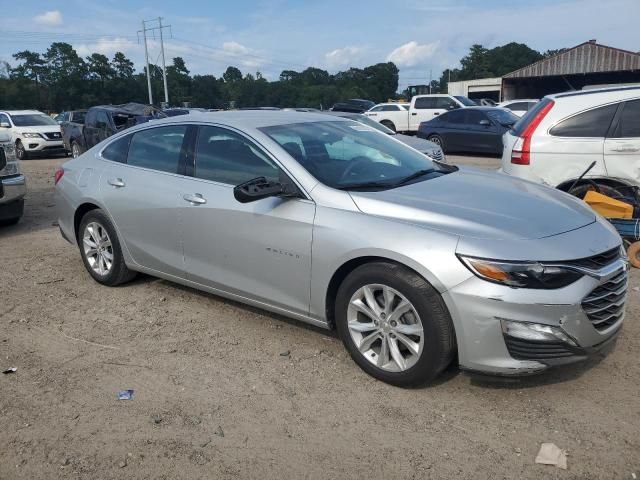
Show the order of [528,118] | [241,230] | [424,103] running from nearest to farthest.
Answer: [241,230], [528,118], [424,103]

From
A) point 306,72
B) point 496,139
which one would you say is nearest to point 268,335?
point 496,139

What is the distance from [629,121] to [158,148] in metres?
4.87

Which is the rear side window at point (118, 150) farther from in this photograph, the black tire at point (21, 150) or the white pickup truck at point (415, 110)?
the white pickup truck at point (415, 110)

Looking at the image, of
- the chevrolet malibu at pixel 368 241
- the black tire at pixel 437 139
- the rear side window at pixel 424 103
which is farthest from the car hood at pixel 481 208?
the rear side window at pixel 424 103

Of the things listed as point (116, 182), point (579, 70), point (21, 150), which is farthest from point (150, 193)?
point (579, 70)

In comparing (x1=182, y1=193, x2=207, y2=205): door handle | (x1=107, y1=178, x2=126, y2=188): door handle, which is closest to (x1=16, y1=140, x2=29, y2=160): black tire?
(x1=107, y1=178, x2=126, y2=188): door handle

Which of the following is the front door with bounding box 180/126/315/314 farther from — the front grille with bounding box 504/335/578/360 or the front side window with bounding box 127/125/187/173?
the front grille with bounding box 504/335/578/360

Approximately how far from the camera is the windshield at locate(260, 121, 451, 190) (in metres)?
3.89

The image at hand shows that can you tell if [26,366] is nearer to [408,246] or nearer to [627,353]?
[408,246]

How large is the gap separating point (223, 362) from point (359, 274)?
1.17 metres

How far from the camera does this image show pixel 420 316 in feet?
10.4

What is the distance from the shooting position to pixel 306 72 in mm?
91562

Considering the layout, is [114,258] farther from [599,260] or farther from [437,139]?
→ [437,139]

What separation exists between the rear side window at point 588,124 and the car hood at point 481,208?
2566 millimetres
